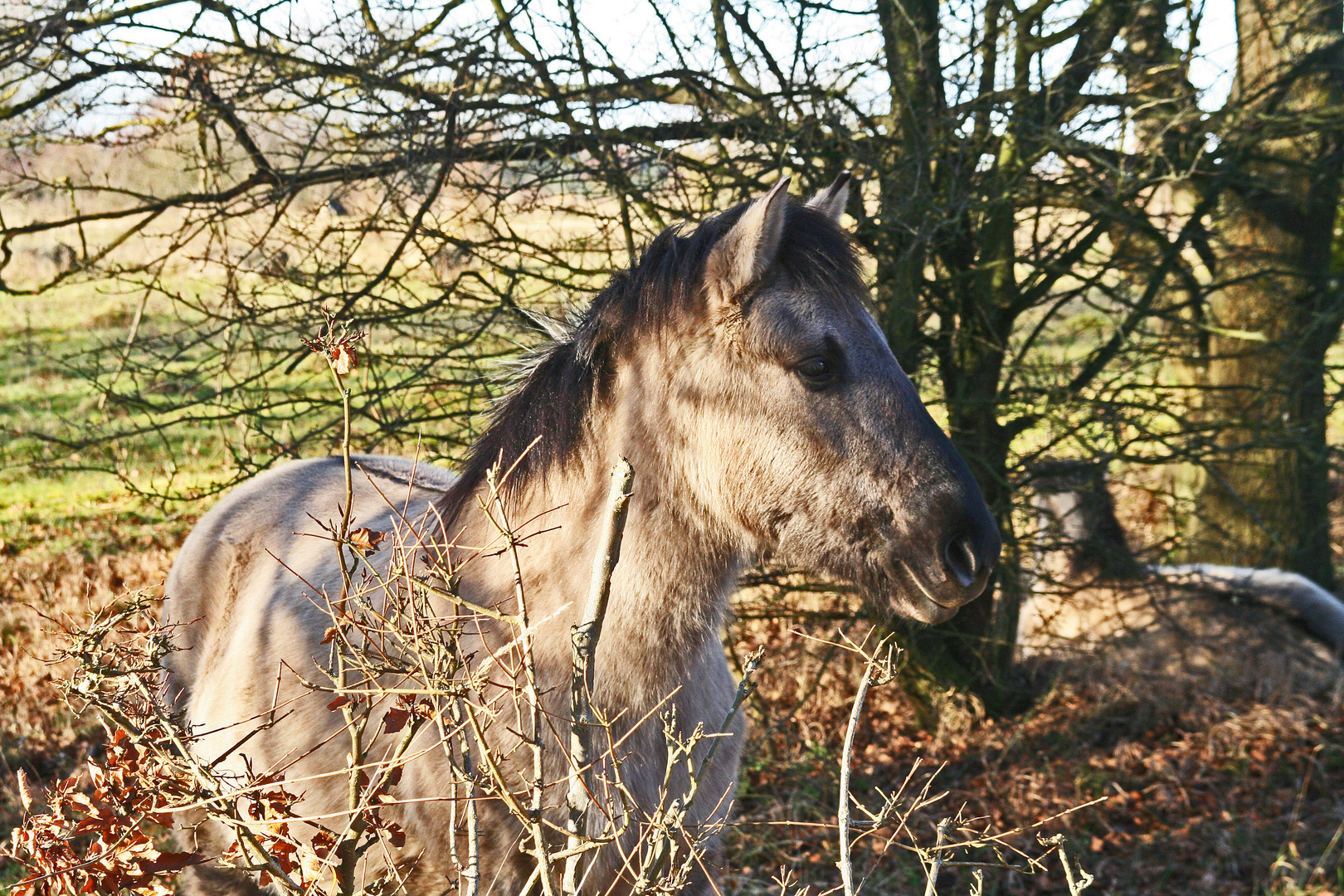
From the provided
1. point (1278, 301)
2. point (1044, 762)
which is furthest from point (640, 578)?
point (1278, 301)

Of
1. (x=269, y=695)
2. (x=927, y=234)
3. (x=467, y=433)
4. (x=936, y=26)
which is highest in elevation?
(x=936, y=26)

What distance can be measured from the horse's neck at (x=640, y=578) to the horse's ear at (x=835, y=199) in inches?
39.9

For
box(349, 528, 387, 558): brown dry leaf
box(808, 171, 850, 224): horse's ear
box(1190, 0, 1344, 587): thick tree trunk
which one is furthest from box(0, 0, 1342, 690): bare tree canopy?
box(349, 528, 387, 558): brown dry leaf

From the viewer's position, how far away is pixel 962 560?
8.15ft

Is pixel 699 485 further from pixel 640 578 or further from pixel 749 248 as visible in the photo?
pixel 749 248

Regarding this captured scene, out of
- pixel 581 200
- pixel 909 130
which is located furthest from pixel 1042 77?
pixel 581 200

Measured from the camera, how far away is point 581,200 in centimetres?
532

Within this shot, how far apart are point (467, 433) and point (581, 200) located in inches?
55.4

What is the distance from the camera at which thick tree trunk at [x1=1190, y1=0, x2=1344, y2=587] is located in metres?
5.37

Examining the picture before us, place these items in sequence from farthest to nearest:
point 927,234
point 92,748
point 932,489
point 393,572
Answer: point 92,748 → point 927,234 → point 932,489 → point 393,572

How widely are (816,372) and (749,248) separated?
1.17 ft

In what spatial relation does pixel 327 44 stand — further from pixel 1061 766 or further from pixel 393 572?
pixel 1061 766

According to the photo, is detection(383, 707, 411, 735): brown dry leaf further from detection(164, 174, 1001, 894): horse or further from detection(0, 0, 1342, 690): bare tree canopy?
detection(0, 0, 1342, 690): bare tree canopy

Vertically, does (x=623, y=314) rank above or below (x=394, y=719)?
above
